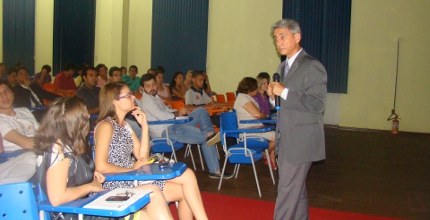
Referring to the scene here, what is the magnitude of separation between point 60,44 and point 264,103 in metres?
7.84

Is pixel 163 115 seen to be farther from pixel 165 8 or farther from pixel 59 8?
pixel 59 8

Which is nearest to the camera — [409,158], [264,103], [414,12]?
[264,103]

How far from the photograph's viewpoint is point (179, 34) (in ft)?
39.0

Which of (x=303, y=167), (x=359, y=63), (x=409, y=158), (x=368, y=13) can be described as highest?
(x=368, y=13)

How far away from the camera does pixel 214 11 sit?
11633 millimetres

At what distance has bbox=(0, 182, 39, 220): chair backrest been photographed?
1905mm

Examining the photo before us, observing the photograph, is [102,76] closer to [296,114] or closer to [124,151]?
[124,151]

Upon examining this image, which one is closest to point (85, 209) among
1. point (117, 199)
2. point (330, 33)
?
point (117, 199)

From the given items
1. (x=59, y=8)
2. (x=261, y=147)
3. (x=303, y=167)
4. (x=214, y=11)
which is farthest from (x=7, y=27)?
(x=303, y=167)

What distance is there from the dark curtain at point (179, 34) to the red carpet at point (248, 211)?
25.2 feet

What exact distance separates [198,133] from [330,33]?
6.11 m

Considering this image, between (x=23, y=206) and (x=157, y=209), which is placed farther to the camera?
(x=157, y=209)

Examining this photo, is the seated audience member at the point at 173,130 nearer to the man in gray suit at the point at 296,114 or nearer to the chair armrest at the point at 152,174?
the man in gray suit at the point at 296,114

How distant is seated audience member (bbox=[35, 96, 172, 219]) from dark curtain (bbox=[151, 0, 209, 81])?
952cm
